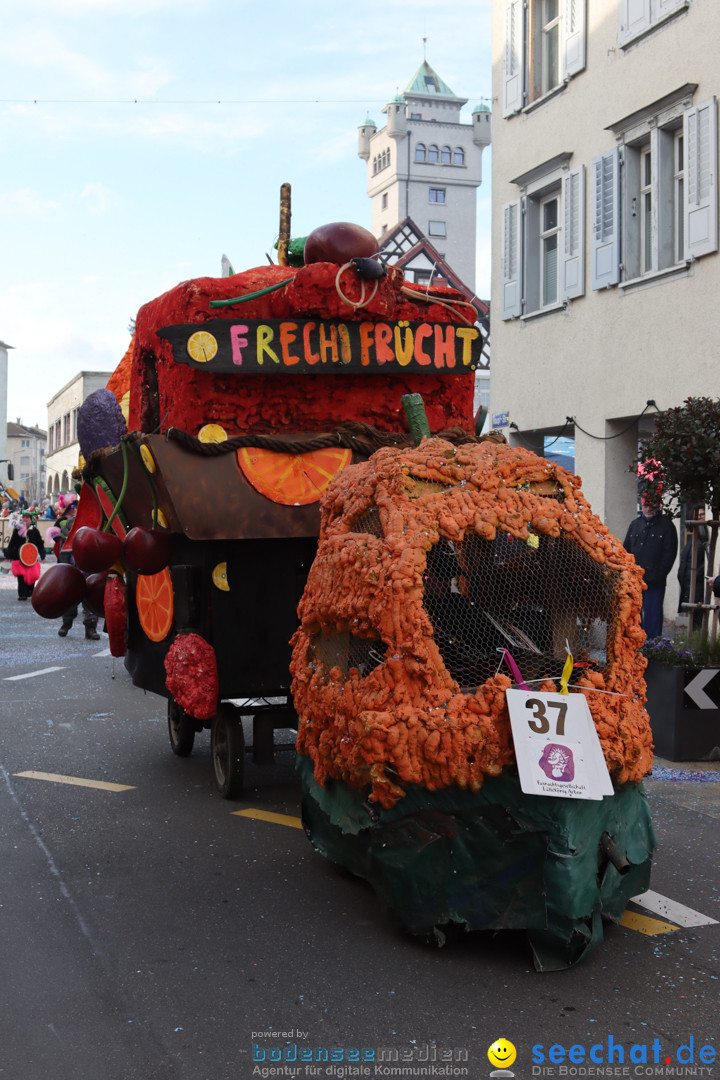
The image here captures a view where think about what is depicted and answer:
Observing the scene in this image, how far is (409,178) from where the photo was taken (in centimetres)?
7350

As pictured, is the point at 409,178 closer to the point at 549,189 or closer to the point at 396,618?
the point at 549,189

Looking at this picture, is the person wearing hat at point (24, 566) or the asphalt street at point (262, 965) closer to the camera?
the asphalt street at point (262, 965)

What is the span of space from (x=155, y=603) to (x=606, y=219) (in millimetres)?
10063

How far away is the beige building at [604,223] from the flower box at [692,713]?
20.2ft

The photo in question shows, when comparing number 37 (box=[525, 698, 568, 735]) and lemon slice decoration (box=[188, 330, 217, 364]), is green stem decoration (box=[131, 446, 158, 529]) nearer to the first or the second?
lemon slice decoration (box=[188, 330, 217, 364])

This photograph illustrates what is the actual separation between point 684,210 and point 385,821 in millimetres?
11085

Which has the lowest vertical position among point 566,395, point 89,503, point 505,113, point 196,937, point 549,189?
point 196,937

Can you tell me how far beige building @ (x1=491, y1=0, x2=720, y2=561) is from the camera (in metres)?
12.9

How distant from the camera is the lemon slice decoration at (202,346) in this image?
19.7 ft

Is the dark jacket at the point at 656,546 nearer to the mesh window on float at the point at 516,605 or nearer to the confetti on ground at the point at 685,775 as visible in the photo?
the confetti on ground at the point at 685,775

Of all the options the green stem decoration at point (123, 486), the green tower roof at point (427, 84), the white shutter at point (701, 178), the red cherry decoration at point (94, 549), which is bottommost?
the red cherry decoration at point (94, 549)

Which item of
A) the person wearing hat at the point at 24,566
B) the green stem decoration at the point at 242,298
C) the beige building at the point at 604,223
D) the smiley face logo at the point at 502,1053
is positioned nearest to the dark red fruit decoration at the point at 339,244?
the green stem decoration at the point at 242,298

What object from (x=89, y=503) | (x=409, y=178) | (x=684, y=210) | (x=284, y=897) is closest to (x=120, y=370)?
(x=89, y=503)

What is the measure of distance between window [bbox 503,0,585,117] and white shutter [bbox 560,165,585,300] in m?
1.47
